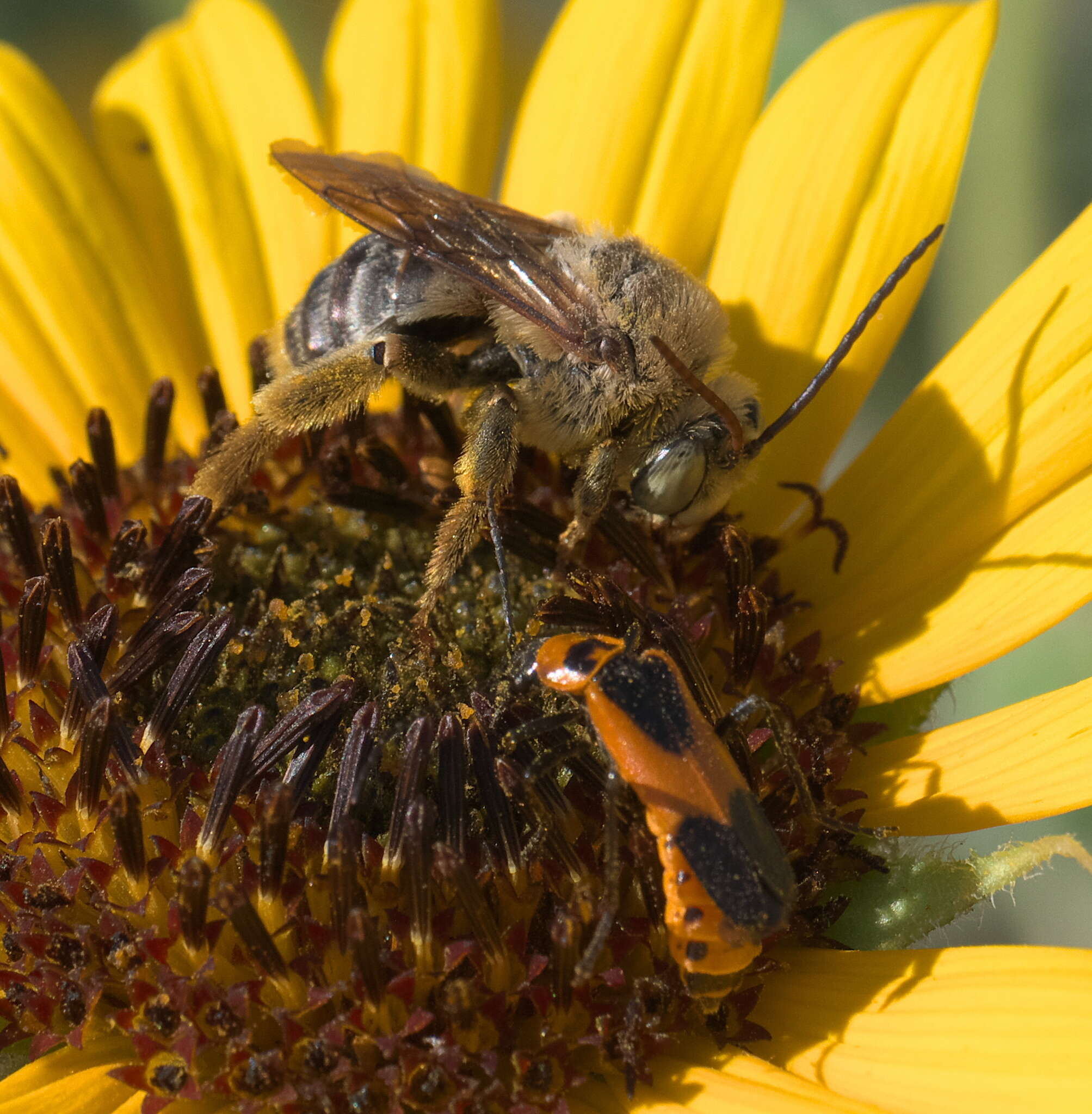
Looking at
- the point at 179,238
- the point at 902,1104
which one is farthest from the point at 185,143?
the point at 902,1104

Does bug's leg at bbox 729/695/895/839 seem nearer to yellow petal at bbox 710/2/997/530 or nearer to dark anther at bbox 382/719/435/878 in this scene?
dark anther at bbox 382/719/435/878

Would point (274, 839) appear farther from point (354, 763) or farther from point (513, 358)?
point (513, 358)

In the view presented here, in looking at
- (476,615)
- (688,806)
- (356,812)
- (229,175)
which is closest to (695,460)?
(476,615)

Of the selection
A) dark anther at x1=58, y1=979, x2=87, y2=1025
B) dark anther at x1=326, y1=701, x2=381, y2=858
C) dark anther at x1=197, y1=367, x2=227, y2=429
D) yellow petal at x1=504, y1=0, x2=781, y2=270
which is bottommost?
dark anther at x1=58, y1=979, x2=87, y2=1025

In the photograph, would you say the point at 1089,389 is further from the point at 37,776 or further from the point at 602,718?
the point at 37,776

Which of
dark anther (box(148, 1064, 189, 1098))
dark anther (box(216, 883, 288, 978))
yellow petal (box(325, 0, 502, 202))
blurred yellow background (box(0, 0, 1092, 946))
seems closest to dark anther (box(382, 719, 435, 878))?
dark anther (box(216, 883, 288, 978))

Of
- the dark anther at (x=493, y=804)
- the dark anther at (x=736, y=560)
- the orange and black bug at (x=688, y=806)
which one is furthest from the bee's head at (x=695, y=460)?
the dark anther at (x=493, y=804)
